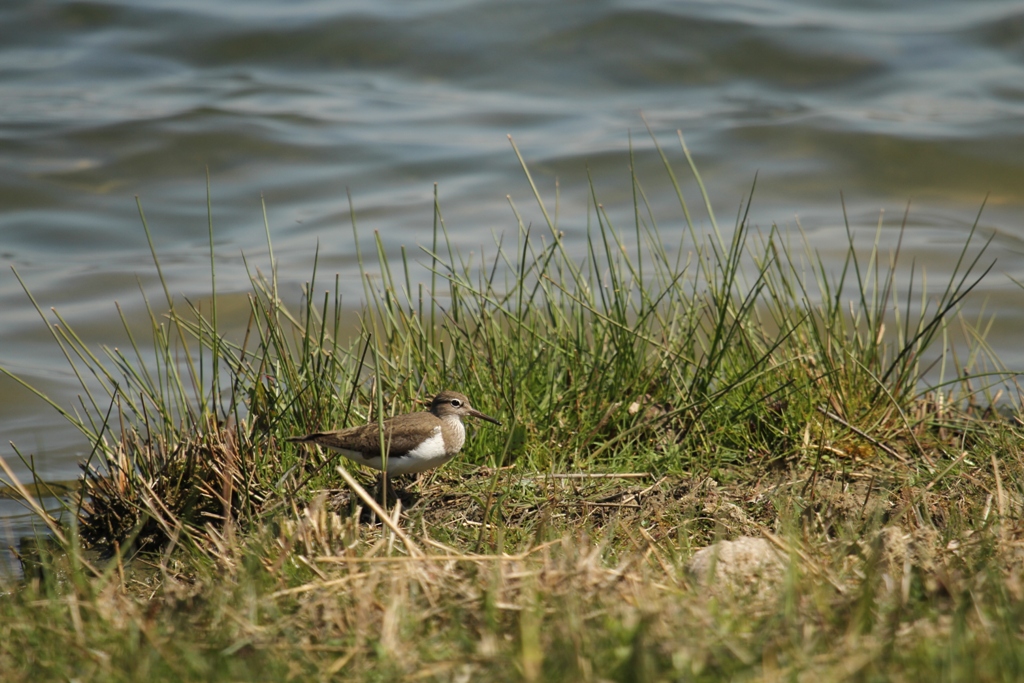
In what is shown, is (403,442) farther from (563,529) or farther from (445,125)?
(445,125)

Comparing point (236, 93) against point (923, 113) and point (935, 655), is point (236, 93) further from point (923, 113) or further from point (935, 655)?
point (935, 655)

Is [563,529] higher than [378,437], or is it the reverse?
[378,437]

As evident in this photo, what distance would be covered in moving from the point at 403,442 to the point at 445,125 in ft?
30.0

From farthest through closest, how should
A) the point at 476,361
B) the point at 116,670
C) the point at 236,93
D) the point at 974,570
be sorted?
the point at 236,93
the point at 476,361
the point at 974,570
the point at 116,670

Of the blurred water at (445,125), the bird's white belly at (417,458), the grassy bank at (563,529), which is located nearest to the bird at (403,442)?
the bird's white belly at (417,458)

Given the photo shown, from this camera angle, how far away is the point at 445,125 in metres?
12.5

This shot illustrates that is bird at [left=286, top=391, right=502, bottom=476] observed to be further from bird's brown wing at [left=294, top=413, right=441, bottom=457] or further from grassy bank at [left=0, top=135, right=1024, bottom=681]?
grassy bank at [left=0, top=135, right=1024, bottom=681]

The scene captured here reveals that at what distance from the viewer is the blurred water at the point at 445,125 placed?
30.9ft

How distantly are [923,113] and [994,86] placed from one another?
133 centimetres

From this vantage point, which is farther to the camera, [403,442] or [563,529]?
[403,442]

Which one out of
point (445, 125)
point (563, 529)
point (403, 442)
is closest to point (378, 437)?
point (403, 442)

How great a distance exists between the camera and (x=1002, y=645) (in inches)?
91.2

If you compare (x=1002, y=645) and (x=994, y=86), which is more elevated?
(x=994, y=86)

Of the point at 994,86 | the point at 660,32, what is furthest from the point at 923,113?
the point at 660,32
